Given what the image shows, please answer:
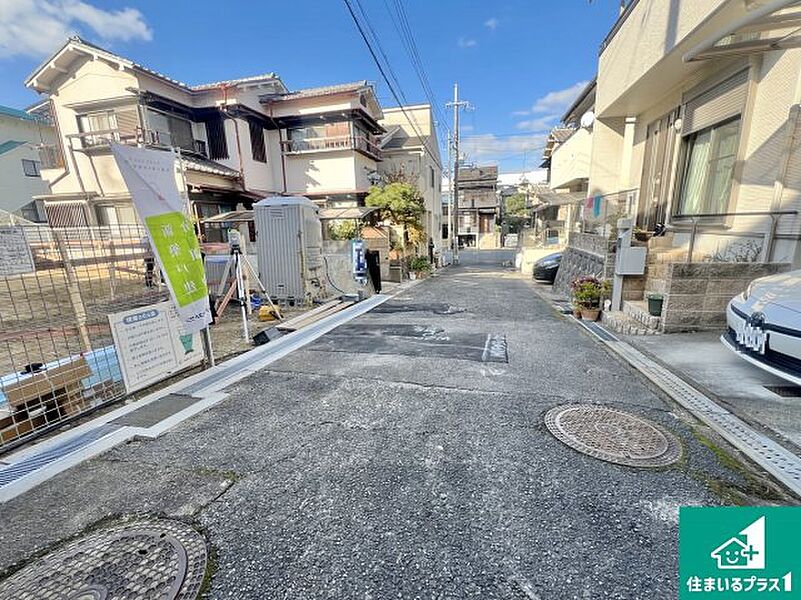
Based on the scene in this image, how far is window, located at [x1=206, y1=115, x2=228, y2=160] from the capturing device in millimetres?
14086

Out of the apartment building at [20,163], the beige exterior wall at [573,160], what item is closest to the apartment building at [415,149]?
the beige exterior wall at [573,160]

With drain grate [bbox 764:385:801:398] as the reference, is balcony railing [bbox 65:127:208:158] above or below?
above

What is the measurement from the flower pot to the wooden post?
7.44 metres

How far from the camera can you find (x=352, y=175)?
15.3m

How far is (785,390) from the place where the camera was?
3391 millimetres

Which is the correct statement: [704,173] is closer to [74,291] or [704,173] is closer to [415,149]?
[74,291]

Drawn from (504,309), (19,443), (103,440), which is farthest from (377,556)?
(504,309)

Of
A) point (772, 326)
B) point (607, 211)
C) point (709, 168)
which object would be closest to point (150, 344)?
point (772, 326)

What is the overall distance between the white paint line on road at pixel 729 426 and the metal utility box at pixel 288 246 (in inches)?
255

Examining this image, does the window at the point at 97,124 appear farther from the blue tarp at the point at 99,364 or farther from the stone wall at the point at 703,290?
the stone wall at the point at 703,290

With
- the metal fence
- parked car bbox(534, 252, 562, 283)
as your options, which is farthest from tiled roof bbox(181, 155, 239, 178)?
parked car bbox(534, 252, 562, 283)

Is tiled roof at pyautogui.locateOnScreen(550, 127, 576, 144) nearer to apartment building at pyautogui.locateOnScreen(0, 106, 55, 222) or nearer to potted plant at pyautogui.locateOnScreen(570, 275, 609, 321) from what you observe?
potted plant at pyautogui.locateOnScreen(570, 275, 609, 321)

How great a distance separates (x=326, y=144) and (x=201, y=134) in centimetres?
506

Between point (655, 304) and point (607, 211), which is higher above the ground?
point (607, 211)
